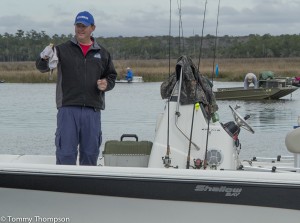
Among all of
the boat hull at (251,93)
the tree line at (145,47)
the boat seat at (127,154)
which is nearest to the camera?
the boat seat at (127,154)

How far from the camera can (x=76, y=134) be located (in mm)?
5277

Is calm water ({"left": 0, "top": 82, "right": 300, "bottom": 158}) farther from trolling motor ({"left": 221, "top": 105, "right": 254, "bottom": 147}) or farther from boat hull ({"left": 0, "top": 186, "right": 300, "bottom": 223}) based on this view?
boat hull ({"left": 0, "top": 186, "right": 300, "bottom": 223})

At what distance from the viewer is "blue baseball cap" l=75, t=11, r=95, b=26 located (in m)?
5.21

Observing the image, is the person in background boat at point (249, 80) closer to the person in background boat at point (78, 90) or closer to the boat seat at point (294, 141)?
the boat seat at point (294, 141)

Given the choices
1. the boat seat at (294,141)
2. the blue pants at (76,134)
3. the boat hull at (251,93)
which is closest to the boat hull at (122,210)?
the blue pants at (76,134)

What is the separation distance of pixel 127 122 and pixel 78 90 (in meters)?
11.5

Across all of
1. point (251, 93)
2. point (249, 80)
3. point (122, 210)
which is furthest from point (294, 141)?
point (249, 80)

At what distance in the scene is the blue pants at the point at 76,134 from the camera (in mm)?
5258

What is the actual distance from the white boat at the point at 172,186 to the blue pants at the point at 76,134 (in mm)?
349

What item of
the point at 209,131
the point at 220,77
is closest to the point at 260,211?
the point at 209,131

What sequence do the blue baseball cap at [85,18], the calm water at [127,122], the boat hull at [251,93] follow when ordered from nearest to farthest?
1. the blue baseball cap at [85,18]
2. the calm water at [127,122]
3. the boat hull at [251,93]

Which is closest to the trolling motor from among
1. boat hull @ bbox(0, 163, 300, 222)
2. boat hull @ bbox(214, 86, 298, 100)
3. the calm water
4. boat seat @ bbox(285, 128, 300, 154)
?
boat seat @ bbox(285, 128, 300, 154)

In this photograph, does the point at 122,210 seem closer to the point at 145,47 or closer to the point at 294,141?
the point at 294,141

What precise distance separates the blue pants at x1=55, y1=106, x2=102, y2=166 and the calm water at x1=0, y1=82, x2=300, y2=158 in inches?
216
